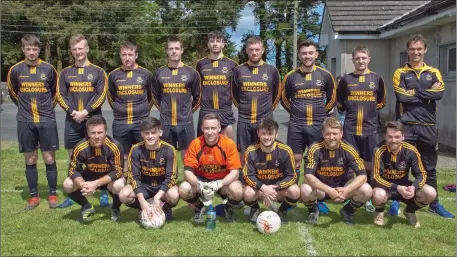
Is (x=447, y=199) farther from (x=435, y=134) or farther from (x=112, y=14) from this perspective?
(x=112, y=14)

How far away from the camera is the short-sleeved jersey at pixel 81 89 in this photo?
5.50 m

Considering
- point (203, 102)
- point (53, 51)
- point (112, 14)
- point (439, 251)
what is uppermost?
point (112, 14)

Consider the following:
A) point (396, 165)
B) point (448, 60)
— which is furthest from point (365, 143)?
point (448, 60)

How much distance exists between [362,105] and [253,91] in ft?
4.36

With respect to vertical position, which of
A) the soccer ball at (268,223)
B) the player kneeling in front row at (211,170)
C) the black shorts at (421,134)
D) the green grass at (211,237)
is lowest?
the green grass at (211,237)

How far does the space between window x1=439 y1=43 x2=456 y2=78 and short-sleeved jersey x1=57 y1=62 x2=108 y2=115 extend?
7.62 metres

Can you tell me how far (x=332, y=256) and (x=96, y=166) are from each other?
2668 millimetres

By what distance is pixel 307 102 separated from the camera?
5.44 m

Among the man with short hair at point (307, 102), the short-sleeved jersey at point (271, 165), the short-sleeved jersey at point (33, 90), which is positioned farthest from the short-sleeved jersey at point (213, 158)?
the short-sleeved jersey at point (33, 90)

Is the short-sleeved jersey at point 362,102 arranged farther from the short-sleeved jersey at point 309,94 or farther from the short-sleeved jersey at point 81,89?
the short-sleeved jersey at point 81,89

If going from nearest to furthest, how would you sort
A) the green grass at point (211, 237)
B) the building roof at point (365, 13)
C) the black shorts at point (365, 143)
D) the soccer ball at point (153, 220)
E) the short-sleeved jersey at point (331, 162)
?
the green grass at point (211, 237), the soccer ball at point (153, 220), the short-sleeved jersey at point (331, 162), the black shorts at point (365, 143), the building roof at point (365, 13)

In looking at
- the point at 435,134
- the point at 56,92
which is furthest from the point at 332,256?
the point at 56,92

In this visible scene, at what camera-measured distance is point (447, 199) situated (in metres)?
5.81

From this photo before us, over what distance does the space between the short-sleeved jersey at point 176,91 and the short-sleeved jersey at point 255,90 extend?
579 mm
